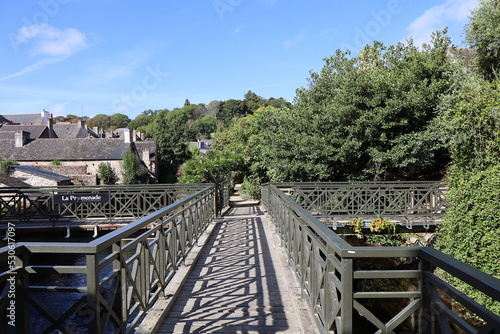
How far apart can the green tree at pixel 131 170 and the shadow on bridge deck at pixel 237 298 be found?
86.2ft

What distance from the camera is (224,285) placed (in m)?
4.32

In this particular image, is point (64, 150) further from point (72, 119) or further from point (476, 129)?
point (72, 119)

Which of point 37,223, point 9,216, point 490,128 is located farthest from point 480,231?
point 9,216

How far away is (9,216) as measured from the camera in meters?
11.2

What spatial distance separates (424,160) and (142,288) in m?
11.5

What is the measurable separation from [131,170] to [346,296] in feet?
101

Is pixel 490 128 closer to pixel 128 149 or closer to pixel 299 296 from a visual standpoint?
pixel 299 296

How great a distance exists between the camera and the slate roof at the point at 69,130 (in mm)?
45625

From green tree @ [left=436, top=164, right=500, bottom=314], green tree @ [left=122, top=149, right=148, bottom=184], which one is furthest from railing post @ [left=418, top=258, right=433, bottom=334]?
green tree @ [left=122, top=149, right=148, bottom=184]

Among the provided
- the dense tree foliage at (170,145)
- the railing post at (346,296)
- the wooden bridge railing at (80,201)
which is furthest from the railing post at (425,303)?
the dense tree foliage at (170,145)

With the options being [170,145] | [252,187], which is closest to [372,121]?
[252,187]

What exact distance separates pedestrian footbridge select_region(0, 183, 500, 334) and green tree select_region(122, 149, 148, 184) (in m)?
24.3

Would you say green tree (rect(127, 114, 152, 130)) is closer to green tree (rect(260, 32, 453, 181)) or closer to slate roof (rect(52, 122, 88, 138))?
slate roof (rect(52, 122, 88, 138))

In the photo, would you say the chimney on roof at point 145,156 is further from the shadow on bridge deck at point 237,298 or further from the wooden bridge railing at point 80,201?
the shadow on bridge deck at point 237,298
